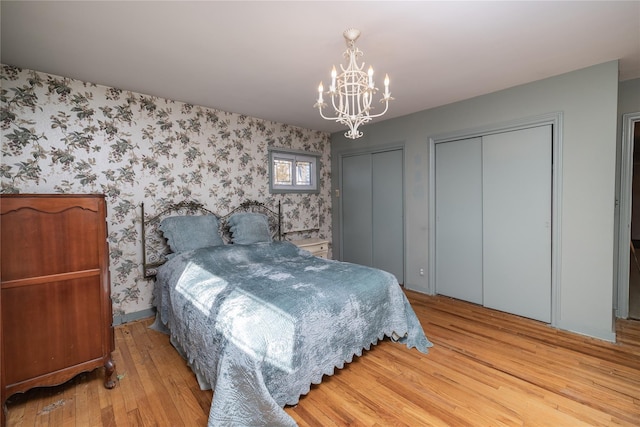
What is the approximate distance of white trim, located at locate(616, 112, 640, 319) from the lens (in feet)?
9.01

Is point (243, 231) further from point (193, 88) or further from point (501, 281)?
point (501, 281)

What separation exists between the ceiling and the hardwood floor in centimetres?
237

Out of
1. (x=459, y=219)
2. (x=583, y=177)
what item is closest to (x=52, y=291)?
(x=459, y=219)

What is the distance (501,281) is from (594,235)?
0.92 m

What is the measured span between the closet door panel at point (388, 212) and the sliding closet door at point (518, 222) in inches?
42.6

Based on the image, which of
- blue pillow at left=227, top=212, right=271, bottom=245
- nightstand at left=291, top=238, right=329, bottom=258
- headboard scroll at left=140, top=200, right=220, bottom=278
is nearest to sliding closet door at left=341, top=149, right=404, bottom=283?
nightstand at left=291, top=238, right=329, bottom=258

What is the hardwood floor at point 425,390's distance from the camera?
1637 mm

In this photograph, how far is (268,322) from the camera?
5.45ft

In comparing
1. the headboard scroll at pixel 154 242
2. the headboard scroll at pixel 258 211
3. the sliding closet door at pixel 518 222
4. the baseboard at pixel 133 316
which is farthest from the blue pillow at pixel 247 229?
the sliding closet door at pixel 518 222

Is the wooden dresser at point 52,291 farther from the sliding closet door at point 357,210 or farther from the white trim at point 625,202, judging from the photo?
the white trim at point 625,202

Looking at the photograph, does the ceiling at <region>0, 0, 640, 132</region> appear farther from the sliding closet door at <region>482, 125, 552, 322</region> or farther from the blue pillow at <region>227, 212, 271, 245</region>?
the blue pillow at <region>227, 212, 271, 245</region>

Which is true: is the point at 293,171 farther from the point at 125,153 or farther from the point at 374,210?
the point at 125,153

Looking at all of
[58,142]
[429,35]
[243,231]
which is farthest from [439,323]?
[58,142]

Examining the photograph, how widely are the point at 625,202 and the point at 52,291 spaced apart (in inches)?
188
